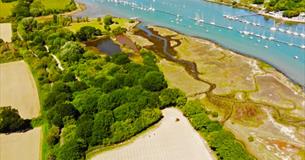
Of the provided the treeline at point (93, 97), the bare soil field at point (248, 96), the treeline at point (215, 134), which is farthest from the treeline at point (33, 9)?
the treeline at point (215, 134)

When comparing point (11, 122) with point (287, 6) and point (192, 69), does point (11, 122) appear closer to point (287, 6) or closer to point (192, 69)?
point (192, 69)

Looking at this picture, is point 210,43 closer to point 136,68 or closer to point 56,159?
point 136,68

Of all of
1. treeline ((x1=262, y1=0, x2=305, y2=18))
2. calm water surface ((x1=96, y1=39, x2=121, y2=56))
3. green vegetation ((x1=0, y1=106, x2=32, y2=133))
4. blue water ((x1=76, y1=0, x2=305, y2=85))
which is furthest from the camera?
treeline ((x1=262, y1=0, x2=305, y2=18))

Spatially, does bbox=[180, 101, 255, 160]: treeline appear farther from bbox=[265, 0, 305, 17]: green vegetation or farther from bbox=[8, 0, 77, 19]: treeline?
bbox=[8, 0, 77, 19]: treeline

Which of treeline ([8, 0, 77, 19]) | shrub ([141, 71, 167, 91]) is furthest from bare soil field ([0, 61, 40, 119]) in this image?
treeline ([8, 0, 77, 19])

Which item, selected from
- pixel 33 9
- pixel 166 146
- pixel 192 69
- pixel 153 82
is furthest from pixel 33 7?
pixel 166 146

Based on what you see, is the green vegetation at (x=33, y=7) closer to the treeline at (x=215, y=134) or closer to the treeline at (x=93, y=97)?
the treeline at (x=93, y=97)
